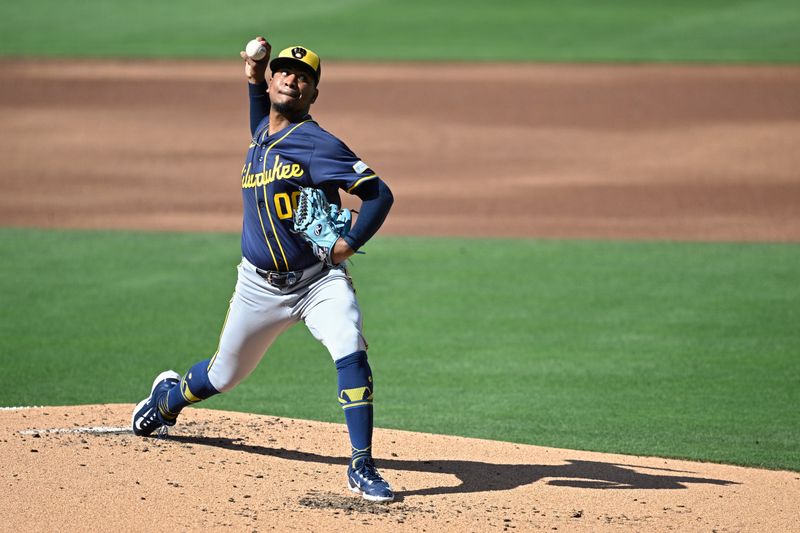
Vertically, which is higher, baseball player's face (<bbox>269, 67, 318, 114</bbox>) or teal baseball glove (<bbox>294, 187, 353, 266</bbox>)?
baseball player's face (<bbox>269, 67, 318, 114</bbox>)

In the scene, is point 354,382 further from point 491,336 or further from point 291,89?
point 491,336

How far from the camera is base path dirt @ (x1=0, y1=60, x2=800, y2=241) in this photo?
46.9 ft

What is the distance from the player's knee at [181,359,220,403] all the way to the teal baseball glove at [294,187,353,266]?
2.99 ft

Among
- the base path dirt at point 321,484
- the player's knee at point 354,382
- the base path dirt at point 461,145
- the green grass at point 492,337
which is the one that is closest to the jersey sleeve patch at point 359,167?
the player's knee at point 354,382

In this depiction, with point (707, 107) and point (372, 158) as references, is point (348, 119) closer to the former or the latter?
point (372, 158)

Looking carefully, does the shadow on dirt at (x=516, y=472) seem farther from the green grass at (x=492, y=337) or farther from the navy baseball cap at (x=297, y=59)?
the navy baseball cap at (x=297, y=59)

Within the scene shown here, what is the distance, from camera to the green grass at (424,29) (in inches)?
944

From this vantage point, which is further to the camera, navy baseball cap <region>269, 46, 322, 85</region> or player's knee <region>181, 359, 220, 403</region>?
player's knee <region>181, 359, 220, 403</region>

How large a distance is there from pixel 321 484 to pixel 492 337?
3.85 meters

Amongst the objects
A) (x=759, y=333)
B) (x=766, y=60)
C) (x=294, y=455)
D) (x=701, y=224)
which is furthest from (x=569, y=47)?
(x=294, y=455)

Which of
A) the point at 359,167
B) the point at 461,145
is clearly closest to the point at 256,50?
the point at 359,167

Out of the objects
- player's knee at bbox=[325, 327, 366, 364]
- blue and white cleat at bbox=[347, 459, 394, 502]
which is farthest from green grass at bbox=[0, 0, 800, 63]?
blue and white cleat at bbox=[347, 459, 394, 502]

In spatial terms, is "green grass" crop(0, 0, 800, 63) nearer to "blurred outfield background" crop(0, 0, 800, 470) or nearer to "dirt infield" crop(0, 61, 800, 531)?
"dirt infield" crop(0, 61, 800, 531)

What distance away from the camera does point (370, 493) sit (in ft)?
17.2
